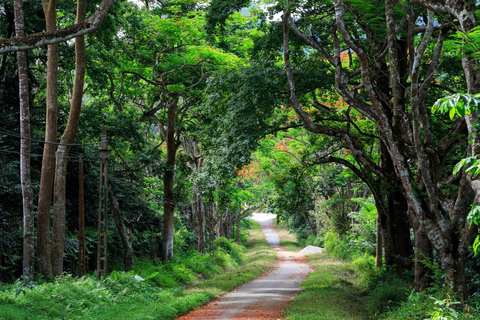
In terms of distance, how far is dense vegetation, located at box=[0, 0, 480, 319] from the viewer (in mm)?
9406

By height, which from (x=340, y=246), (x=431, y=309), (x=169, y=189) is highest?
(x=169, y=189)

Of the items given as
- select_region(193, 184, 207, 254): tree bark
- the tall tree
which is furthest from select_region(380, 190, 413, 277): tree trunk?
select_region(193, 184, 207, 254): tree bark

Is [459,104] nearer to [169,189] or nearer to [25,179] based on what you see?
[25,179]

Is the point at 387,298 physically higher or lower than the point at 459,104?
lower

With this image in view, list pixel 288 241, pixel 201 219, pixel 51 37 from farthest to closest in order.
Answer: pixel 288 241, pixel 201 219, pixel 51 37

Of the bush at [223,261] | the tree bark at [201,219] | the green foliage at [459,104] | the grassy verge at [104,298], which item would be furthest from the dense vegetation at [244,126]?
the tree bark at [201,219]

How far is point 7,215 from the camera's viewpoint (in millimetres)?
15234

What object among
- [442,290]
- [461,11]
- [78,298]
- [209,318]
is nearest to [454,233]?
[442,290]

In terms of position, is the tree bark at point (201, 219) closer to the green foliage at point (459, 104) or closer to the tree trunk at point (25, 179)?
the tree trunk at point (25, 179)

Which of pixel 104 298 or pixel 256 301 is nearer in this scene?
pixel 104 298

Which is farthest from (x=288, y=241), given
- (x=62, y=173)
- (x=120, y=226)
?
(x=62, y=173)

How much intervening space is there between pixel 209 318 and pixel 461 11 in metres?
9.38

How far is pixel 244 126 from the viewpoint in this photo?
12852 mm

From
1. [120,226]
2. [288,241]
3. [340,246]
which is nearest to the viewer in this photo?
[120,226]
